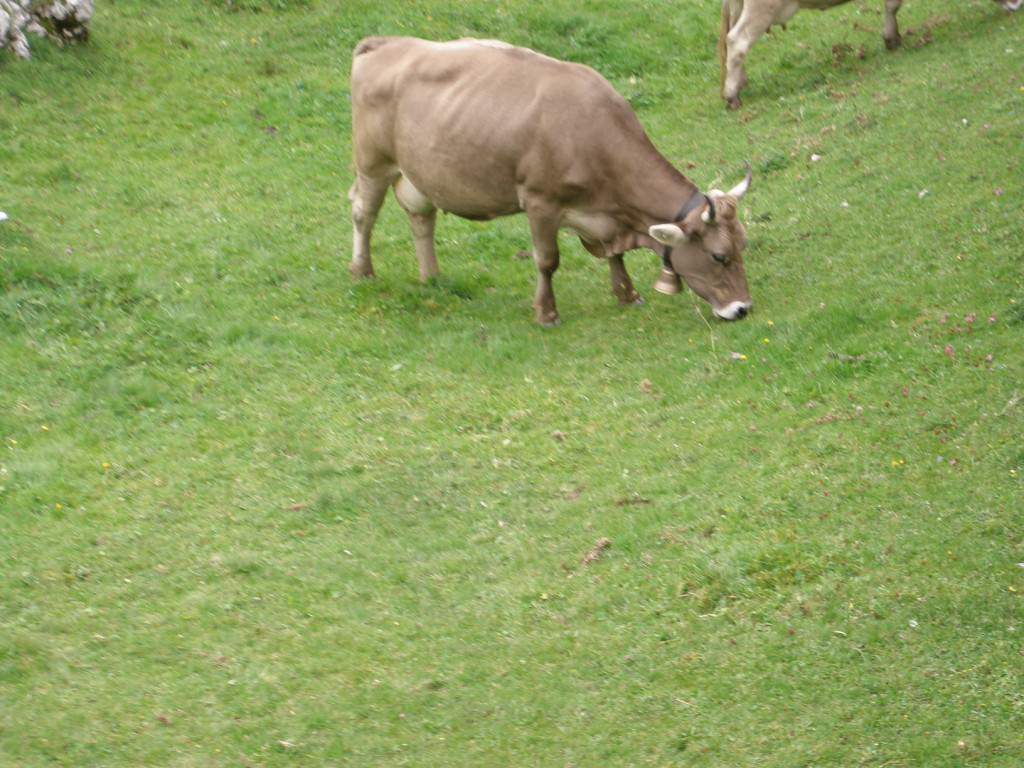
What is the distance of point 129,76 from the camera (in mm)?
18656

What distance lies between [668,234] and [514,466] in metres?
3.02

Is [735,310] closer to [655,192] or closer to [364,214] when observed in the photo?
[655,192]

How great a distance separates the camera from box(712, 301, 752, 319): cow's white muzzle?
1186cm

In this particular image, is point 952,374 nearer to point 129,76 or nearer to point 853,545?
point 853,545

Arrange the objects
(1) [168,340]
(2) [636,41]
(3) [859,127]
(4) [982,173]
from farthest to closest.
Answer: (2) [636,41] → (3) [859,127] → (4) [982,173] → (1) [168,340]

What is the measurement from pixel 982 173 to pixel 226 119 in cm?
983

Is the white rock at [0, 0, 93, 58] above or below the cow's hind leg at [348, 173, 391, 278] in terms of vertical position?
above

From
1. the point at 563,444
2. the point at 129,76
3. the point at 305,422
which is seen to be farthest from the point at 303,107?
the point at 563,444

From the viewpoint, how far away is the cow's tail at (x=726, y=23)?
1794 cm

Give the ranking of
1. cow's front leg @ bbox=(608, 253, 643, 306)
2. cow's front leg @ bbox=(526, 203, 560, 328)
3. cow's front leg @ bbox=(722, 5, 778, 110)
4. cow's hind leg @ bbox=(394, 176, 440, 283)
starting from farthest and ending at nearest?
cow's front leg @ bbox=(722, 5, 778, 110), cow's hind leg @ bbox=(394, 176, 440, 283), cow's front leg @ bbox=(608, 253, 643, 306), cow's front leg @ bbox=(526, 203, 560, 328)

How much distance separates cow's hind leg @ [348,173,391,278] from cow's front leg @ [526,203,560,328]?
78.3 inches

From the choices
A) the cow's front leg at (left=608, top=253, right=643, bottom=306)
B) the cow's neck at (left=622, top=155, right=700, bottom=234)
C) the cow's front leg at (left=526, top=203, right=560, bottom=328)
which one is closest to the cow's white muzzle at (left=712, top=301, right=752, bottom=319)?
the cow's neck at (left=622, top=155, right=700, bottom=234)

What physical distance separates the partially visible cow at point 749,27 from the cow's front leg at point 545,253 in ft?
20.9

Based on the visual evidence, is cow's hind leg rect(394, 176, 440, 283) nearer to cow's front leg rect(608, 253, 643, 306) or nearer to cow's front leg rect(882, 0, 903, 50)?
cow's front leg rect(608, 253, 643, 306)
